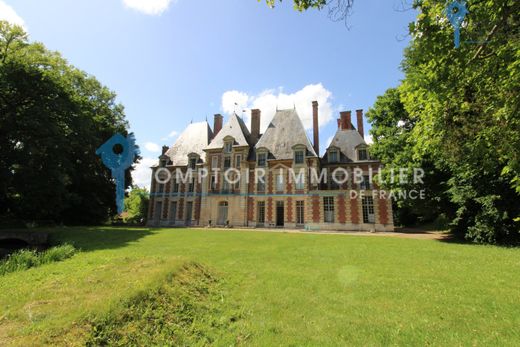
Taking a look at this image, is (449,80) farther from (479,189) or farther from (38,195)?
(38,195)

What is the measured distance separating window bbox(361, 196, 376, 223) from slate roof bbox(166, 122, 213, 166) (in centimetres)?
1768

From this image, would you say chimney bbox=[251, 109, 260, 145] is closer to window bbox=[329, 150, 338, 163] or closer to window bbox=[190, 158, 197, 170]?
window bbox=[190, 158, 197, 170]

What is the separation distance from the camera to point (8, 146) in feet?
54.9

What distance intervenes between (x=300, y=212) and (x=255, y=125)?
11.2 metres

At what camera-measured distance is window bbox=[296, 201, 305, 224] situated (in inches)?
946

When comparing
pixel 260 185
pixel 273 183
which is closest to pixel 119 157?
pixel 260 185

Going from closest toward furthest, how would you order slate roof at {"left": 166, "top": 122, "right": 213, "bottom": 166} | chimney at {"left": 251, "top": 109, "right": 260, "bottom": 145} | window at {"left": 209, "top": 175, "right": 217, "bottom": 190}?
window at {"left": 209, "top": 175, "right": 217, "bottom": 190} < chimney at {"left": 251, "top": 109, "right": 260, "bottom": 145} < slate roof at {"left": 166, "top": 122, "right": 213, "bottom": 166}

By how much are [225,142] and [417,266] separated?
22565 mm

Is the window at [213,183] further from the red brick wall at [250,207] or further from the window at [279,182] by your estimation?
the window at [279,182]

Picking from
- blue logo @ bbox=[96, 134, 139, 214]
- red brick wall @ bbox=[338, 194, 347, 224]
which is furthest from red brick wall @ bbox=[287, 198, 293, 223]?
blue logo @ bbox=[96, 134, 139, 214]

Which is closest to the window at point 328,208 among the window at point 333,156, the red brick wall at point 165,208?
the window at point 333,156

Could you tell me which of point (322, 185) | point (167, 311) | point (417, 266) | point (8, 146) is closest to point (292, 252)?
point (417, 266)

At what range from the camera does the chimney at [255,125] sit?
29.0m

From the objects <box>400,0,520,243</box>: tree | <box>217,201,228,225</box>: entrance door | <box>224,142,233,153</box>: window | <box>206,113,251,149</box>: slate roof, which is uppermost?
<box>206,113,251,149</box>: slate roof
